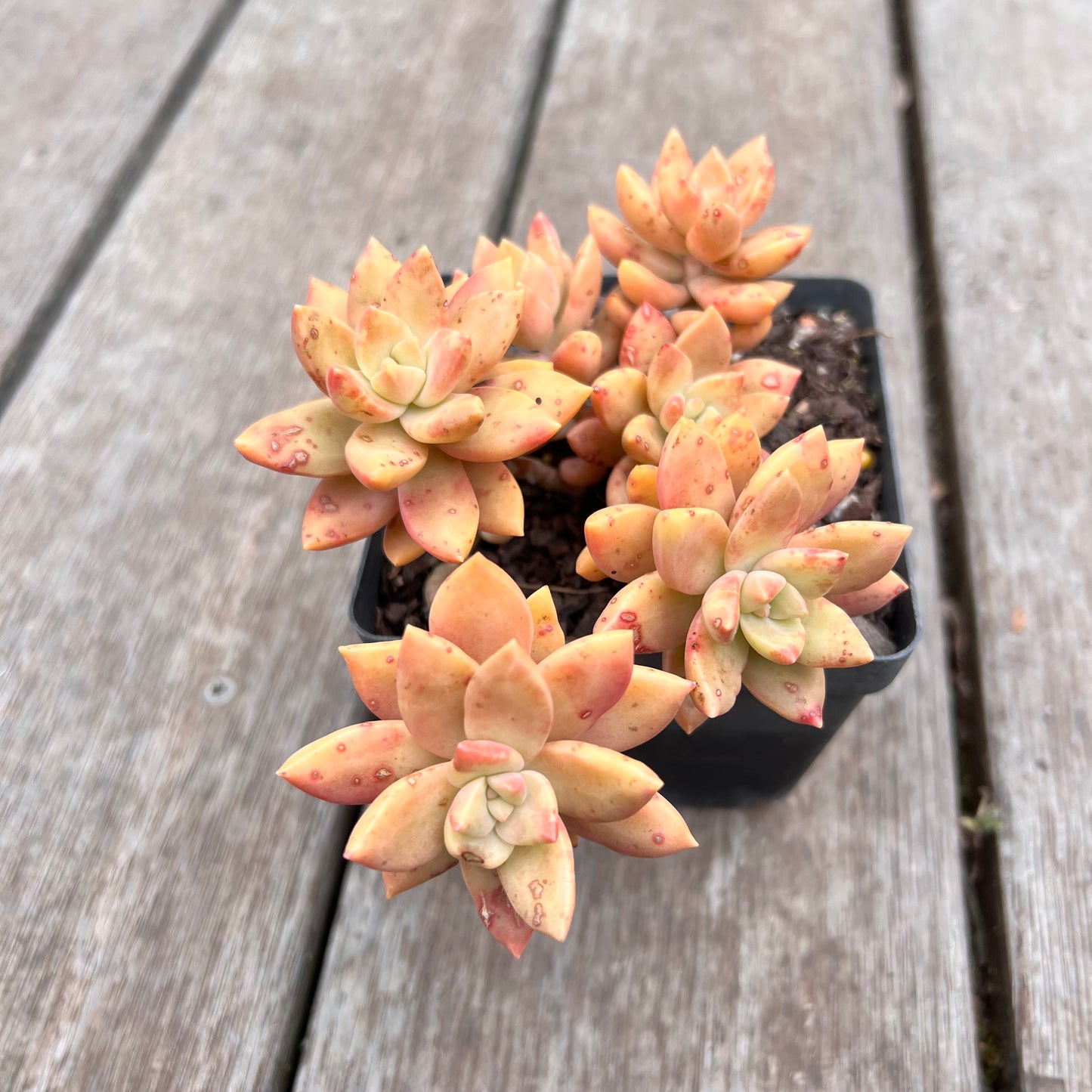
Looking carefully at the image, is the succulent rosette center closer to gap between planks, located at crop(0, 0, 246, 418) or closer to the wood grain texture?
the wood grain texture

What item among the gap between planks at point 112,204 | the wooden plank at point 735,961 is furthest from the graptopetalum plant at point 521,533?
the gap between planks at point 112,204

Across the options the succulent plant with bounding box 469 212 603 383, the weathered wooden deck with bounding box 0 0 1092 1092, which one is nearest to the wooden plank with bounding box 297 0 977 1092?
the weathered wooden deck with bounding box 0 0 1092 1092

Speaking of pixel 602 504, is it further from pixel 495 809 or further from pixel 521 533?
pixel 495 809

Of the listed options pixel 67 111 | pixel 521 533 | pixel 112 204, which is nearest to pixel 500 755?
pixel 521 533

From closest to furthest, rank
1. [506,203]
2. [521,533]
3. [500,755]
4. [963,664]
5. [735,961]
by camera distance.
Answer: [500,755] → [521,533] → [735,961] → [963,664] → [506,203]

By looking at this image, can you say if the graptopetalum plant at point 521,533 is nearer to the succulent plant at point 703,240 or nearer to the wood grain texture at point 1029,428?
the succulent plant at point 703,240

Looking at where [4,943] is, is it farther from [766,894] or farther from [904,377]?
[904,377]

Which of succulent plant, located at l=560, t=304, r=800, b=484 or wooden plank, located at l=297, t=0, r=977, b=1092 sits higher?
succulent plant, located at l=560, t=304, r=800, b=484
